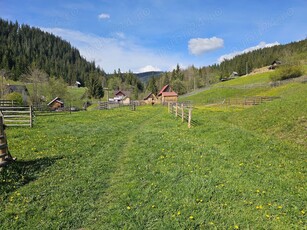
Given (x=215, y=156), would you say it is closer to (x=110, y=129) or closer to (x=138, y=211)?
(x=138, y=211)

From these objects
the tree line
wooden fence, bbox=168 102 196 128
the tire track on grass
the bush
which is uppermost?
the tree line

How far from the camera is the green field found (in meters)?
6.30

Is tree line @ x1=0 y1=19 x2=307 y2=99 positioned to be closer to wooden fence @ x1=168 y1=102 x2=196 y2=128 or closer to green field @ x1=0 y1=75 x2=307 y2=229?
wooden fence @ x1=168 y1=102 x2=196 y2=128

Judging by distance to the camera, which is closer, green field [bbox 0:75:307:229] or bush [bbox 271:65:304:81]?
green field [bbox 0:75:307:229]

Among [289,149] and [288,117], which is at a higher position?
[288,117]

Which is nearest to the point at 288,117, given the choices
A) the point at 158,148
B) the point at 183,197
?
the point at 158,148

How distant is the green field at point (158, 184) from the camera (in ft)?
20.7

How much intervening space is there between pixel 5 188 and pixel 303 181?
35.5ft

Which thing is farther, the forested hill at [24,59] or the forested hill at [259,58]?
the forested hill at [259,58]

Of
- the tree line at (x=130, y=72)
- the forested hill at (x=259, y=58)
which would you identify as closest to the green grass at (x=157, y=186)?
the tree line at (x=130, y=72)

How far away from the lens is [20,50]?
172m

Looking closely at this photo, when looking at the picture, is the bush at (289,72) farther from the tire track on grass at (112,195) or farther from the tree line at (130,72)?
the tire track on grass at (112,195)

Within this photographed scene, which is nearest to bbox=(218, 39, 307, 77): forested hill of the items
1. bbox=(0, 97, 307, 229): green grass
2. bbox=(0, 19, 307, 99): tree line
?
bbox=(0, 19, 307, 99): tree line

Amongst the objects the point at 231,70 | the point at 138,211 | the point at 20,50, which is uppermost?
the point at 20,50
